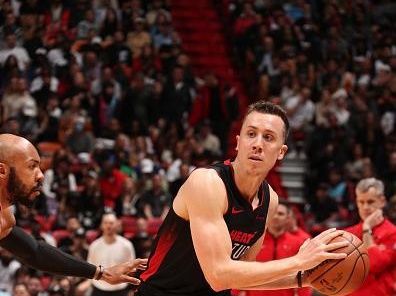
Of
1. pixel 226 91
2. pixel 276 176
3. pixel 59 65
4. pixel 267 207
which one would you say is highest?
pixel 267 207

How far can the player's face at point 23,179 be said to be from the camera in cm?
431

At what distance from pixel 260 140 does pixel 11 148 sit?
122 cm

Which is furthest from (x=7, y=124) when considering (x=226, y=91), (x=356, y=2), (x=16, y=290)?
(x=356, y=2)

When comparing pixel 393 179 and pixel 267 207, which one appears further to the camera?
pixel 393 179

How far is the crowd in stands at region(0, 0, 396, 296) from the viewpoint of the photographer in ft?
39.0

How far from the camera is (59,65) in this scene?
13516 mm

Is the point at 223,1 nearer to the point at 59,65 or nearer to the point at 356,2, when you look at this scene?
Answer: the point at 356,2

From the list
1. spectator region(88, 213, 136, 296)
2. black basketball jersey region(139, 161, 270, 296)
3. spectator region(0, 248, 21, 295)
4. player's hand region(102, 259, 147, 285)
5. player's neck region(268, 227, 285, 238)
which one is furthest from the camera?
spectator region(0, 248, 21, 295)

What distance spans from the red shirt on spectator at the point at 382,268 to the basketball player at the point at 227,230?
223 cm

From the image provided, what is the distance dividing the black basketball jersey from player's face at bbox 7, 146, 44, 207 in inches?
27.3

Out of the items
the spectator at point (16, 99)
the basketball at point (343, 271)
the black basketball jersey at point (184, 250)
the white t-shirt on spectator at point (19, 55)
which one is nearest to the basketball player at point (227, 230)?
the black basketball jersey at point (184, 250)

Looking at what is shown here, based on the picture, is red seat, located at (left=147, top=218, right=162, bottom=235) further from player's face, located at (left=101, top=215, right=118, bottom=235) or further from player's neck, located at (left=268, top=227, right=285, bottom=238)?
player's neck, located at (left=268, top=227, right=285, bottom=238)

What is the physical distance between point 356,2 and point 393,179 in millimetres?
5989

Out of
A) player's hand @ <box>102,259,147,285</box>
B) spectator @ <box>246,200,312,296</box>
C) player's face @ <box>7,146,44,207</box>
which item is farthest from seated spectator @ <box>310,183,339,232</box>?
player's face @ <box>7,146,44,207</box>
